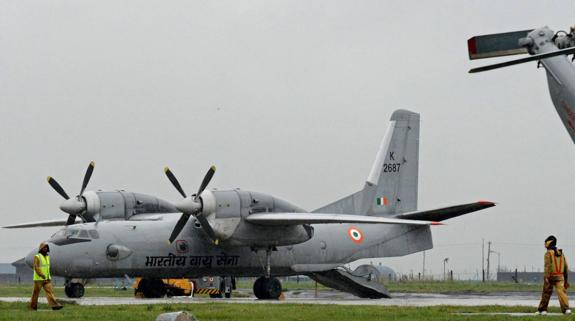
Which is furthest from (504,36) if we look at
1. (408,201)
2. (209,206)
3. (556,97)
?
(408,201)

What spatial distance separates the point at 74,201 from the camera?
1578 inches

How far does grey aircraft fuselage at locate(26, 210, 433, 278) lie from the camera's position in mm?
34656

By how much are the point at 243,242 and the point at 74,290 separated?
22.9 feet

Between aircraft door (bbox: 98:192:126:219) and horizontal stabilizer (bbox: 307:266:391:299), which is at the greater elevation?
aircraft door (bbox: 98:192:126:219)

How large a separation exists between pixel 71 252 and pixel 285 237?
8410mm

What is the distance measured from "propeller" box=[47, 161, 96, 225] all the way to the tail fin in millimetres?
12047

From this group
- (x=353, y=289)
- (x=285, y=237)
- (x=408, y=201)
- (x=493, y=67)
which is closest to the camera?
(x=493, y=67)

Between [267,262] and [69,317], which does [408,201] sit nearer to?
[267,262]

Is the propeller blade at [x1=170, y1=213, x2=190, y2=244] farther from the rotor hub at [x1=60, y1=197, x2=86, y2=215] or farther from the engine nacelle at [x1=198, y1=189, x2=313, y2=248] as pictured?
the rotor hub at [x1=60, y1=197, x2=86, y2=215]

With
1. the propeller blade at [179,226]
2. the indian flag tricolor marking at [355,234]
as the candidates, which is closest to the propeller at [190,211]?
the propeller blade at [179,226]

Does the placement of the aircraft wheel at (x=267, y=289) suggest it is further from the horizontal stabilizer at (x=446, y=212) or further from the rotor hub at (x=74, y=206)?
the rotor hub at (x=74, y=206)

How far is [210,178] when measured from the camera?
123 ft

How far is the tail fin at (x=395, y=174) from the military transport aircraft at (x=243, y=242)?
0.97m

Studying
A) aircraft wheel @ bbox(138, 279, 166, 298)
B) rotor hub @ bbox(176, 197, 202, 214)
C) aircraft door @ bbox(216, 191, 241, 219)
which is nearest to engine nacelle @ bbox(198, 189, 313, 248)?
aircraft door @ bbox(216, 191, 241, 219)
